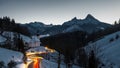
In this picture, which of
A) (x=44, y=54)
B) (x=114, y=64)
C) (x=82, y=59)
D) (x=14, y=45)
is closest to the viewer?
(x=114, y=64)

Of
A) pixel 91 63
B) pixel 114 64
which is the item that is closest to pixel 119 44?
pixel 114 64

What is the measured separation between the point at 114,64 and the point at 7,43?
63.4m

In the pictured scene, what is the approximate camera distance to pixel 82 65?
135 metres

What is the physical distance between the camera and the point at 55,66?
115m

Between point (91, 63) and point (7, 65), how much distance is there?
34.4 meters

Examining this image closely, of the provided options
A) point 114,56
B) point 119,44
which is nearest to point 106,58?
point 114,56

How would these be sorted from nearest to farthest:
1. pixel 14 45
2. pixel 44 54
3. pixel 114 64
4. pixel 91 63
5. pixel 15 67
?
pixel 91 63 → pixel 15 67 → pixel 114 64 → pixel 14 45 → pixel 44 54

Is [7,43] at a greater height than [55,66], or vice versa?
[7,43]

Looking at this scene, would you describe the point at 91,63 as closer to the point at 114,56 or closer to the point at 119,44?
the point at 114,56

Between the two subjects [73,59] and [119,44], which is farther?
[73,59]

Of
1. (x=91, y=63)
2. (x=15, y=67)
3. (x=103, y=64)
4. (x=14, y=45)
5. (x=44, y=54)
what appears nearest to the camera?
(x=91, y=63)

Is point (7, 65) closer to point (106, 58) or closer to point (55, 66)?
point (55, 66)

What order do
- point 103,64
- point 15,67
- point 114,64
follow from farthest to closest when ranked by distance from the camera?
1. point 103,64
2. point 114,64
3. point 15,67

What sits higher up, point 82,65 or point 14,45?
point 14,45
